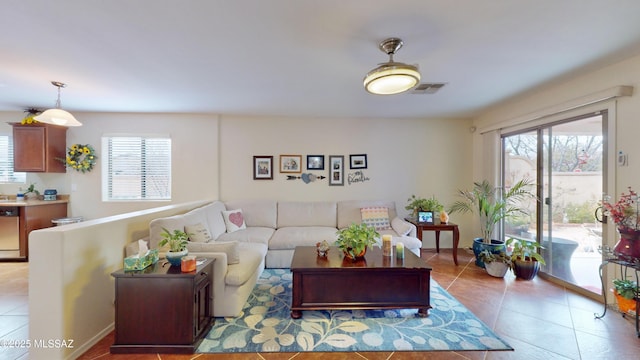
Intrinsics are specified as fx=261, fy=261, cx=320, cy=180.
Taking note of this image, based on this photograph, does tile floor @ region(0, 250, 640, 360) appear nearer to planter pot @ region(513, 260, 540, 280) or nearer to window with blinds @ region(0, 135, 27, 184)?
planter pot @ region(513, 260, 540, 280)

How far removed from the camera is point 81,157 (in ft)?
14.3

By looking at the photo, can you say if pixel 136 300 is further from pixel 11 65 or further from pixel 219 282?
pixel 11 65

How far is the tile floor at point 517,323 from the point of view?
1928mm

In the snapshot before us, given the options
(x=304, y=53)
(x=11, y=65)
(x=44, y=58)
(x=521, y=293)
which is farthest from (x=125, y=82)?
(x=521, y=293)

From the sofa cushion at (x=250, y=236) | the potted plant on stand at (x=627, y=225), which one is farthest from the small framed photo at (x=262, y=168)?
the potted plant on stand at (x=627, y=225)

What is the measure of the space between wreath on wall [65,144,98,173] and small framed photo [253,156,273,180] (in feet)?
8.71

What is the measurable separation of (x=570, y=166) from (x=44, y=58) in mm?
5665

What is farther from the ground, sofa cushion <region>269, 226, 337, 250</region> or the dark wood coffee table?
sofa cushion <region>269, 226, 337, 250</region>

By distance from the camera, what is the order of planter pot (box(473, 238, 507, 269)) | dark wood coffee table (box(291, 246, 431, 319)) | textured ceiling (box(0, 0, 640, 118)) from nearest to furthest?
textured ceiling (box(0, 0, 640, 118)) < dark wood coffee table (box(291, 246, 431, 319)) < planter pot (box(473, 238, 507, 269))

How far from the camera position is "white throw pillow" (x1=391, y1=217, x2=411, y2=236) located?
3.81m

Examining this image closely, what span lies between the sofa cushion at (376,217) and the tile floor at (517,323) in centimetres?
107

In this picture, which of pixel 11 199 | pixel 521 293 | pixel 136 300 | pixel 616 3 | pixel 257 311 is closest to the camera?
pixel 616 3

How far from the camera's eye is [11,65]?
8.43 feet

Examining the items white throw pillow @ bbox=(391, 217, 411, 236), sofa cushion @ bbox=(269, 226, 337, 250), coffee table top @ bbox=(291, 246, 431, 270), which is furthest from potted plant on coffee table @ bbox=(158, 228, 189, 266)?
white throw pillow @ bbox=(391, 217, 411, 236)
